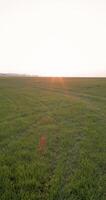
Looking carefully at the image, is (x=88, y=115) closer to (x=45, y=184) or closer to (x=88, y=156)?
(x=88, y=156)

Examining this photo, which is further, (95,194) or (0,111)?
(0,111)

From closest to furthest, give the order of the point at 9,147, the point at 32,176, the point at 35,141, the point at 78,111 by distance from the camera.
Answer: the point at 32,176 < the point at 9,147 < the point at 35,141 < the point at 78,111

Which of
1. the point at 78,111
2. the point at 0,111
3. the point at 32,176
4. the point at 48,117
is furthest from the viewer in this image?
the point at 78,111

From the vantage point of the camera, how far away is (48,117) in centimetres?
2042

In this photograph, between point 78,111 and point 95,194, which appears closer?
point 95,194

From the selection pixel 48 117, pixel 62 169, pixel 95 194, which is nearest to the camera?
pixel 95 194

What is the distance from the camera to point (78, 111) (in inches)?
920

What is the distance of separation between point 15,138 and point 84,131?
5530mm

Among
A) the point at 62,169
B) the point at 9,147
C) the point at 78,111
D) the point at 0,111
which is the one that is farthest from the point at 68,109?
the point at 62,169

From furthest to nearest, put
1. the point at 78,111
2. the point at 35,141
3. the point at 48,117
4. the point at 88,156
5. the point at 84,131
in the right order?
the point at 78,111 < the point at 48,117 < the point at 84,131 < the point at 35,141 < the point at 88,156

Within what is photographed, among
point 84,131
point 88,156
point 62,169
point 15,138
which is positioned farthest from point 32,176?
point 84,131

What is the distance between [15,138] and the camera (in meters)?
13.7

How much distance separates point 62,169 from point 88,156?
2.26m

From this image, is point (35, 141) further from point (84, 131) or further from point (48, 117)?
point (48, 117)
